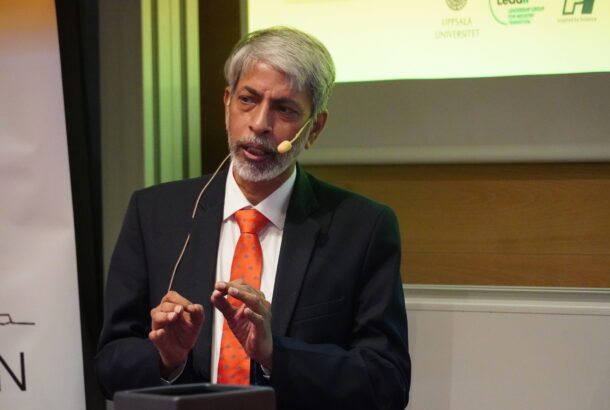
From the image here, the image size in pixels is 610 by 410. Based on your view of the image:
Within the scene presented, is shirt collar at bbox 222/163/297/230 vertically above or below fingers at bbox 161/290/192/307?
above

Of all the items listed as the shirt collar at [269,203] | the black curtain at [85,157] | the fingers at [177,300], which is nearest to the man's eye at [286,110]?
the shirt collar at [269,203]

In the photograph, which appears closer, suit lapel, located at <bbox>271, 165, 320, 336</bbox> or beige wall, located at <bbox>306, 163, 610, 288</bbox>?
suit lapel, located at <bbox>271, 165, 320, 336</bbox>

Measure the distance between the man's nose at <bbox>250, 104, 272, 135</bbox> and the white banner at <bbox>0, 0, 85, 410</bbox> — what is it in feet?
1.81

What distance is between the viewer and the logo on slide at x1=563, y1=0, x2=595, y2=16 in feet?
6.85

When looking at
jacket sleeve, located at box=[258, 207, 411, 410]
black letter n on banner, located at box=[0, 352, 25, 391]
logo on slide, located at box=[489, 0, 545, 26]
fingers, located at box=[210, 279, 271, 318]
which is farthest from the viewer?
logo on slide, located at box=[489, 0, 545, 26]

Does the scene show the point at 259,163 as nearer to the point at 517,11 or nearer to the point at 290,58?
the point at 290,58

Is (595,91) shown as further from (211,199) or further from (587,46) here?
(211,199)

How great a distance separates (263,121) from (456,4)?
0.70 meters

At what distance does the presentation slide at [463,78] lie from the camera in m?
2.10

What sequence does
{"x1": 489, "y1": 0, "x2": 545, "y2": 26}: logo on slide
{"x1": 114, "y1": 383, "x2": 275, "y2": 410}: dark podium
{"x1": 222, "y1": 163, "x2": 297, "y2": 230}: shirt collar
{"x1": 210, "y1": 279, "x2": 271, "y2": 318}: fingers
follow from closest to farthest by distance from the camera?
{"x1": 114, "y1": 383, "x2": 275, "y2": 410}: dark podium < {"x1": 210, "y1": 279, "x2": 271, "y2": 318}: fingers < {"x1": 222, "y1": 163, "x2": 297, "y2": 230}: shirt collar < {"x1": 489, "y1": 0, "x2": 545, "y2": 26}: logo on slide

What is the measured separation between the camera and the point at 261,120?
1783mm

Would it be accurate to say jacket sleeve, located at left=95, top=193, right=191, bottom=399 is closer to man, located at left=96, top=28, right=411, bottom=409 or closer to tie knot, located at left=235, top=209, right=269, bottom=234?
man, located at left=96, top=28, right=411, bottom=409

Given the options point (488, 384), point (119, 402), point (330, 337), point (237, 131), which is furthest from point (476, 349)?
point (119, 402)

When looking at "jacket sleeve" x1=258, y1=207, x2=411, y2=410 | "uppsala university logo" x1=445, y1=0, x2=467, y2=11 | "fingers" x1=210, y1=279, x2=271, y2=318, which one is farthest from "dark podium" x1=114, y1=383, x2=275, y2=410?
"uppsala university logo" x1=445, y1=0, x2=467, y2=11
